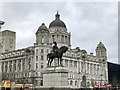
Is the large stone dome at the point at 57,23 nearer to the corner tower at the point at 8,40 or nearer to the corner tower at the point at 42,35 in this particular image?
the corner tower at the point at 42,35

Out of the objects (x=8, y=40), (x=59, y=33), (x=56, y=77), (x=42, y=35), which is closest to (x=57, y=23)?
(x=59, y=33)

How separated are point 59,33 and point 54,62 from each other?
27750mm

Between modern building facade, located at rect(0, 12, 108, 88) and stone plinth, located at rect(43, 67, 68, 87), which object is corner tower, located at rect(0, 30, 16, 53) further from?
stone plinth, located at rect(43, 67, 68, 87)

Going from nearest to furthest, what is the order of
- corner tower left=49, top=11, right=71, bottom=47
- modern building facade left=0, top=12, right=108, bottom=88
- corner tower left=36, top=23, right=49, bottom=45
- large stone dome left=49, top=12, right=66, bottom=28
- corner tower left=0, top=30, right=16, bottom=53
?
corner tower left=36, top=23, right=49, bottom=45 < modern building facade left=0, top=12, right=108, bottom=88 < corner tower left=49, top=11, right=71, bottom=47 < large stone dome left=49, top=12, right=66, bottom=28 < corner tower left=0, top=30, right=16, bottom=53

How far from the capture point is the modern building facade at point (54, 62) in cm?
11162

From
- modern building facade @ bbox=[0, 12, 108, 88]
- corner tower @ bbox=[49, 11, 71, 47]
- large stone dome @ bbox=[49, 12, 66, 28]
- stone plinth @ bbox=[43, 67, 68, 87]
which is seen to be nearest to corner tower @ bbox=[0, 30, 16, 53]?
modern building facade @ bbox=[0, 12, 108, 88]

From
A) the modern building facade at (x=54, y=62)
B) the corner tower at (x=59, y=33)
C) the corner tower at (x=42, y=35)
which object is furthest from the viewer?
the corner tower at (x=59, y=33)

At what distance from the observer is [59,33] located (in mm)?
126375

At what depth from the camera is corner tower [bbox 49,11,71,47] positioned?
127 m

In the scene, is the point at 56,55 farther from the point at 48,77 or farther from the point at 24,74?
the point at 24,74

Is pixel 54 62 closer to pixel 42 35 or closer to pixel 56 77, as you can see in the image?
pixel 42 35

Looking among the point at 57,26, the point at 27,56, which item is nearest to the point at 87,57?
the point at 57,26

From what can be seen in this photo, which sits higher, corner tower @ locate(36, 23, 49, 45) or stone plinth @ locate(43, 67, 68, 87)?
corner tower @ locate(36, 23, 49, 45)

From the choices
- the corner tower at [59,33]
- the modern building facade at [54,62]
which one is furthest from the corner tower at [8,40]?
the corner tower at [59,33]
